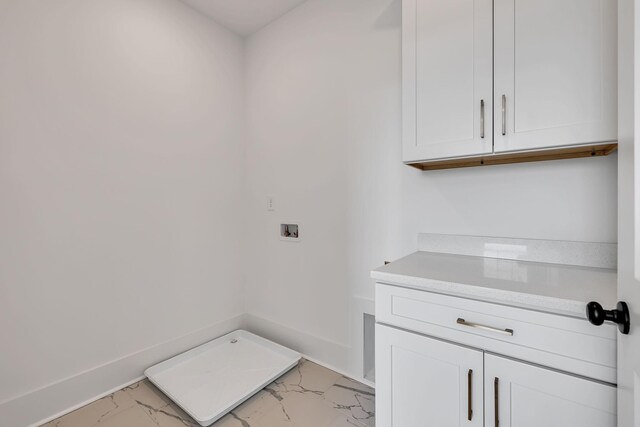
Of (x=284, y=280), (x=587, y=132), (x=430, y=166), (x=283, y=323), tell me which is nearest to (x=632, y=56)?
(x=587, y=132)

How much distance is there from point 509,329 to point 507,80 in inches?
35.4

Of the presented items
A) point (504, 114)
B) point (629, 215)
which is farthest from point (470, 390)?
point (504, 114)

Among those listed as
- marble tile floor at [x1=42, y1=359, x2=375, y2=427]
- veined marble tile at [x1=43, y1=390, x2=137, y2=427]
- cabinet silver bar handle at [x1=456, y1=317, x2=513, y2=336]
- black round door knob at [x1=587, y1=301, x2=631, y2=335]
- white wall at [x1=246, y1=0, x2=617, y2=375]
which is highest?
white wall at [x1=246, y1=0, x2=617, y2=375]

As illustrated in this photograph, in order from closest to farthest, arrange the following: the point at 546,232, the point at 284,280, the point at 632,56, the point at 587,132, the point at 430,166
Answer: the point at 632,56
the point at 587,132
the point at 546,232
the point at 430,166
the point at 284,280

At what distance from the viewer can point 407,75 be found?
4.37 feet

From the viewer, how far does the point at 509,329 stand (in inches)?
35.2

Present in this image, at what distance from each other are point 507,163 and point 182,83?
6.82 feet

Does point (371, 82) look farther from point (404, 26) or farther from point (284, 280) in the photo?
point (284, 280)

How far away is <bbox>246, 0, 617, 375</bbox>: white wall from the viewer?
1264 millimetres

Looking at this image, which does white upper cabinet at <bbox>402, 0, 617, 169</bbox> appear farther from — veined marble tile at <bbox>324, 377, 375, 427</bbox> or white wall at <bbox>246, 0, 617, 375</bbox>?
veined marble tile at <bbox>324, 377, 375, 427</bbox>

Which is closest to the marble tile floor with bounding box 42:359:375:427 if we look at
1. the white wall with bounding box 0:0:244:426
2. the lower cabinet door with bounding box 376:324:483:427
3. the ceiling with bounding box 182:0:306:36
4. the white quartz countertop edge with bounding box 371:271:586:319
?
the white wall with bounding box 0:0:244:426

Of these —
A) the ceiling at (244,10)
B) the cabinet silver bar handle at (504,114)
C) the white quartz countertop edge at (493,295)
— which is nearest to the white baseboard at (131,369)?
the white quartz countertop edge at (493,295)

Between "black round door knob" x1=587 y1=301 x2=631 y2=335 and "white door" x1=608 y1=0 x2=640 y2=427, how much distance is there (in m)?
0.02

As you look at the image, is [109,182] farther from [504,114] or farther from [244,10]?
[504,114]
